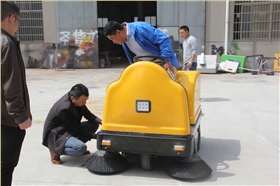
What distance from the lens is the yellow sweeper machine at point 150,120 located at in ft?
10.2

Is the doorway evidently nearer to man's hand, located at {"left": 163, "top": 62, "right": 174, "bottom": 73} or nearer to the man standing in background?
the man standing in background

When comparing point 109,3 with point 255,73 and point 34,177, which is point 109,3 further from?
point 34,177

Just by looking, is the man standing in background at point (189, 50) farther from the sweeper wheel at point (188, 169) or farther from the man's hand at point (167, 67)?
Answer: the sweeper wheel at point (188, 169)

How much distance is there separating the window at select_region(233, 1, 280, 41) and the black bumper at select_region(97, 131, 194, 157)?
460 inches

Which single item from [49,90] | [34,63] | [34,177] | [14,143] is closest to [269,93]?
[49,90]

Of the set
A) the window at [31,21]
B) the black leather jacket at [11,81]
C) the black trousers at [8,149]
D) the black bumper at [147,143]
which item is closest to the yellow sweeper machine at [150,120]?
the black bumper at [147,143]

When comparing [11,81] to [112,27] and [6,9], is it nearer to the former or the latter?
[6,9]

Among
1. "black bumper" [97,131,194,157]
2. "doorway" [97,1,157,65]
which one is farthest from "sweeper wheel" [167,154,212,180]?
"doorway" [97,1,157,65]

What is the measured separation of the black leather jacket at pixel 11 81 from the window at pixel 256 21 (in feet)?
41.9

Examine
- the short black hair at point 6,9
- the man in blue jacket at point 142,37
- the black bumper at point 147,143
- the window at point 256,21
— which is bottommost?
the black bumper at point 147,143

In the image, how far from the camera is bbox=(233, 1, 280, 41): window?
13312mm

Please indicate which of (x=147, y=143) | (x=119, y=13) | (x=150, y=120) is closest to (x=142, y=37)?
(x=150, y=120)

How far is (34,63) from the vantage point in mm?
14875

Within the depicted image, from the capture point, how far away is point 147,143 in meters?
3.18
